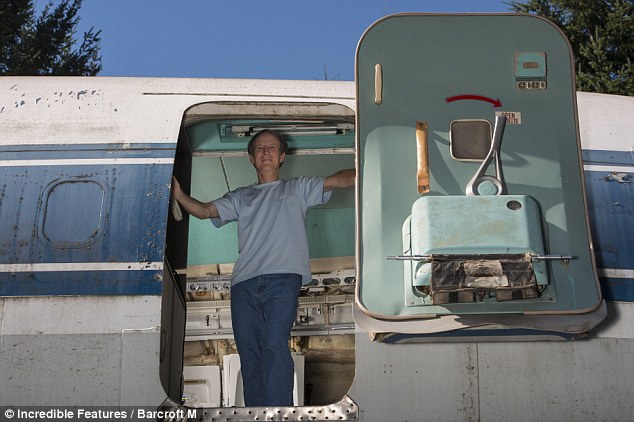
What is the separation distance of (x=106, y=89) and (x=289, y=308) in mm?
1873

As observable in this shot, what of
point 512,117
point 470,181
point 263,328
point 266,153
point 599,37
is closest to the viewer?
point 470,181

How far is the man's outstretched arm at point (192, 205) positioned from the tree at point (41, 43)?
17404 mm

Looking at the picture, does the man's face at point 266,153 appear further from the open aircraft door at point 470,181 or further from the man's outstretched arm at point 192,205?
the open aircraft door at point 470,181

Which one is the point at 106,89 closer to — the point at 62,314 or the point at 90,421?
the point at 62,314

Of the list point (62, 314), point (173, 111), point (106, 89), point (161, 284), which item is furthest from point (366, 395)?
point (106, 89)

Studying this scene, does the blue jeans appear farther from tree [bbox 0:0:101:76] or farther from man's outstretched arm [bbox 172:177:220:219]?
tree [bbox 0:0:101:76]

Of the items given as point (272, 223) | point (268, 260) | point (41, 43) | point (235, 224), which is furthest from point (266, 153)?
point (41, 43)

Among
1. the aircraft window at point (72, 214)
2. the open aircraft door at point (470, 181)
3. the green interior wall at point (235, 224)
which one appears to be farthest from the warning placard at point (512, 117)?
the aircraft window at point (72, 214)

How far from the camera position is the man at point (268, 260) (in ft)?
15.7

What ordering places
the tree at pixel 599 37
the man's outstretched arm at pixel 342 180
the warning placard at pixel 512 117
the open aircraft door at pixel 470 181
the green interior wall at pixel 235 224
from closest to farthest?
the open aircraft door at pixel 470 181 < the warning placard at pixel 512 117 < the man's outstretched arm at pixel 342 180 < the green interior wall at pixel 235 224 < the tree at pixel 599 37

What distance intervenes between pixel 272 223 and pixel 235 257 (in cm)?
A: 254

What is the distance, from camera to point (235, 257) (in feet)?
25.2

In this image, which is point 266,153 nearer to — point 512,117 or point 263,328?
point 263,328

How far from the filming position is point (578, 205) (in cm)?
432
